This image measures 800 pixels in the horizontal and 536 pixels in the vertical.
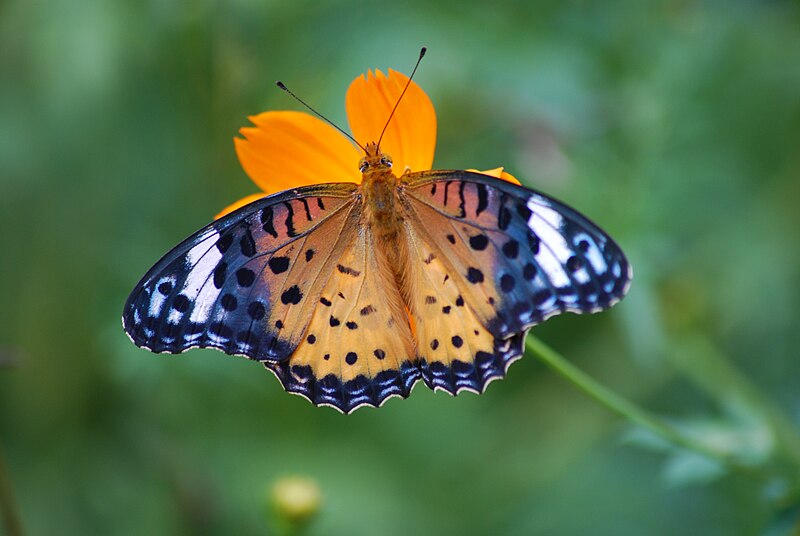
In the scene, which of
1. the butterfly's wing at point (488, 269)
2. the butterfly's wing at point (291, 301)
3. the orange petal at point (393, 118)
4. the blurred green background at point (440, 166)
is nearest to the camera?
the butterfly's wing at point (488, 269)

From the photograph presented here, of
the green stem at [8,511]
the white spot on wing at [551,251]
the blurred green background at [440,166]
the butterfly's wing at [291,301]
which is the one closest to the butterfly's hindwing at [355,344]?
the butterfly's wing at [291,301]

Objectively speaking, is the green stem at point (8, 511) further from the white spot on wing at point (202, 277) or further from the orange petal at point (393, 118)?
the orange petal at point (393, 118)

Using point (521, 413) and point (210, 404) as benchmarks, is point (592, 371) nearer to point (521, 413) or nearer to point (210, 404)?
point (521, 413)

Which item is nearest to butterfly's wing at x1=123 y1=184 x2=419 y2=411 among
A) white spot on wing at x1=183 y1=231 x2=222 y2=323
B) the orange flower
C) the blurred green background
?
white spot on wing at x1=183 y1=231 x2=222 y2=323

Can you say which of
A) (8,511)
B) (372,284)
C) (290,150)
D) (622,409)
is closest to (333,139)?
(290,150)

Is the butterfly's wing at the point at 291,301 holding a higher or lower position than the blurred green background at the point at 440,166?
lower

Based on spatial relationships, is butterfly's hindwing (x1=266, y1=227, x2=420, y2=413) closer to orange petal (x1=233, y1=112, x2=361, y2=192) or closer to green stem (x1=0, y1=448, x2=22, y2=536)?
orange petal (x1=233, y1=112, x2=361, y2=192)

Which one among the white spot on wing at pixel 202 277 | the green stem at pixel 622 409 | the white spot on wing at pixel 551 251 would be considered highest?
the white spot on wing at pixel 551 251
